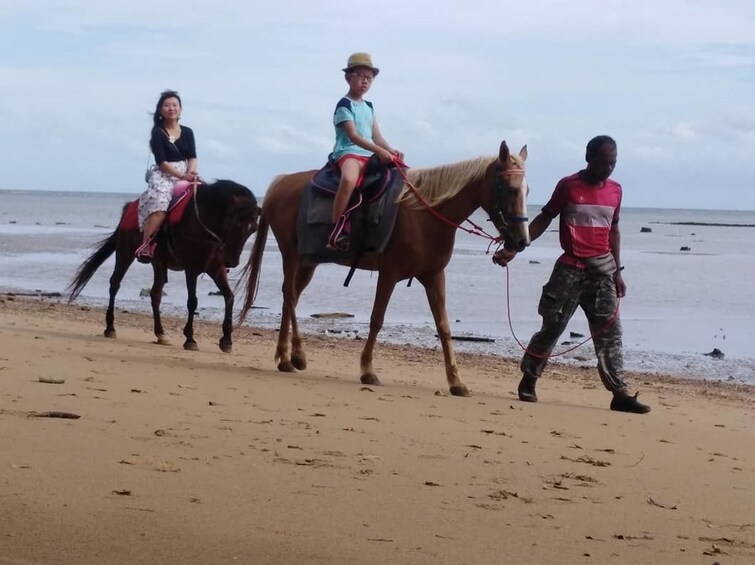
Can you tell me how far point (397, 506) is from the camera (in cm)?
504

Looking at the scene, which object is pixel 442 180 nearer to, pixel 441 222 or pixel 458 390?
pixel 441 222

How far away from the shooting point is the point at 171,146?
11570 mm

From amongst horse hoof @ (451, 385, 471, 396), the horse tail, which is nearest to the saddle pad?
horse hoof @ (451, 385, 471, 396)

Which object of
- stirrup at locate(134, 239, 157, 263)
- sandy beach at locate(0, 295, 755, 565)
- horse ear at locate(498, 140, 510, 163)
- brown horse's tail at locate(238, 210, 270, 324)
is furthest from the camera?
stirrup at locate(134, 239, 157, 263)

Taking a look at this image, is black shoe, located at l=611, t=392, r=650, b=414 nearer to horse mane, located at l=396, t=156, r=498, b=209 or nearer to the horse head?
the horse head

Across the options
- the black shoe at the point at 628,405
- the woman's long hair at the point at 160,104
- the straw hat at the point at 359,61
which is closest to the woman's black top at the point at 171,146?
the woman's long hair at the point at 160,104

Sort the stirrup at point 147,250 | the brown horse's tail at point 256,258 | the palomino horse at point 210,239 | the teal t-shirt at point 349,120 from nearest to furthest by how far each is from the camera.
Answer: the teal t-shirt at point 349,120 → the brown horse's tail at point 256,258 → the palomino horse at point 210,239 → the stirrup at point 147,250

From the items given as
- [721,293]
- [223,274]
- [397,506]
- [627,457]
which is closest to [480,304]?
[721,293]

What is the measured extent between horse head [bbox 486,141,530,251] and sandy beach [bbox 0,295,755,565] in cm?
118

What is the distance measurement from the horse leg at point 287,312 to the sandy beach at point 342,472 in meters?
0.41

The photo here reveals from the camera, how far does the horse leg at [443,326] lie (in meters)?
9.12

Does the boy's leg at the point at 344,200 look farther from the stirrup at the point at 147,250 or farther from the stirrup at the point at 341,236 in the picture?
the stirrup at the point at 147,250

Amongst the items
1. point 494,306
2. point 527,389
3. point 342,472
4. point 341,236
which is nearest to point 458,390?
point 527,389

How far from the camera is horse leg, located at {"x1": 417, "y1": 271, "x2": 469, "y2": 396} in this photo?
912 centimetres
